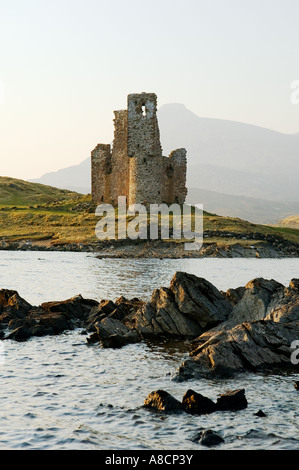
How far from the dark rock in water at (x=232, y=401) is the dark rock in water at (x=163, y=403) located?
3.43 ft

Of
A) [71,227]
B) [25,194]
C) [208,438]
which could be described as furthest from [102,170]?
[208,438]

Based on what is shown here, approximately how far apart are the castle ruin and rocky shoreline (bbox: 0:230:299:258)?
37.1 feet

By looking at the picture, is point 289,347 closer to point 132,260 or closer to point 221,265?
point 221,265

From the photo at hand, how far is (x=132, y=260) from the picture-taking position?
205 ft

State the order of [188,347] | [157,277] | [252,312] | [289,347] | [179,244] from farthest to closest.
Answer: [179,244]
[157,277]
[252,312]
[188,347]
[289,347]

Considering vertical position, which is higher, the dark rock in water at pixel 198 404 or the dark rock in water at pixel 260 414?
the dark rock in water at pixel 198 404

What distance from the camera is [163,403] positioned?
17.3m

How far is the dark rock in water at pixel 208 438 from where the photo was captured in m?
14.9

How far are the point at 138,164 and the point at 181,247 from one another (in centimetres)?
1584

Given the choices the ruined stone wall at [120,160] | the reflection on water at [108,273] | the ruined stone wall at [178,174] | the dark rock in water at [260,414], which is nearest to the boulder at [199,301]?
the reflection on water at [108,273]

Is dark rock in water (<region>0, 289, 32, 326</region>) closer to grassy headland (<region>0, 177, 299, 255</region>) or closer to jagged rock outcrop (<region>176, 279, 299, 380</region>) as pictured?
jagged rock outcrop (<region>176, 279, 299, 380</region>)

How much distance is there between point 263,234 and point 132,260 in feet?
69.8

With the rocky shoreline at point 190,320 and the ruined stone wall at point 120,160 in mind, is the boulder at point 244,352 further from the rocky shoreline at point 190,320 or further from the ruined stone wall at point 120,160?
the ruined stone wall at point 120,160
